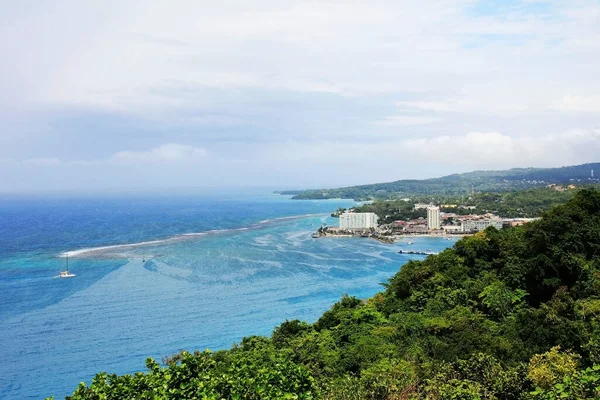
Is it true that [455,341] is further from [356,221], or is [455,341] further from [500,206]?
[500,206]

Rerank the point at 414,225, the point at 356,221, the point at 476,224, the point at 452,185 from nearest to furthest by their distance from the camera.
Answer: the point at 476,224 → the point at 356,221 → the point at 414,225 → the point at 452,185

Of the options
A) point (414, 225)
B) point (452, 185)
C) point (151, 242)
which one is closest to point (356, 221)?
point (414, 225)

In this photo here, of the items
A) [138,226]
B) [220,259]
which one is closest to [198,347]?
[220,259]

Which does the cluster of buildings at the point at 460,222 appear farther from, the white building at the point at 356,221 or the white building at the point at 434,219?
the white building at the point at 356,221

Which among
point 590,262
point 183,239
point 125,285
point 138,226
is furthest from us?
point 138,226

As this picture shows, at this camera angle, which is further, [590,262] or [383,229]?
[383,229]

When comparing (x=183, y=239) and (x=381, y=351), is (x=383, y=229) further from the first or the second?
(x=381, y=351)

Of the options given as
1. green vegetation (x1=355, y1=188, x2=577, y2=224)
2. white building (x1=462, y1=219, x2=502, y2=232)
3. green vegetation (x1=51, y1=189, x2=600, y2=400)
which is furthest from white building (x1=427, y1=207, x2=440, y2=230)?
green vegetation (x1=51, y1=189, x2=600, y2=400)
